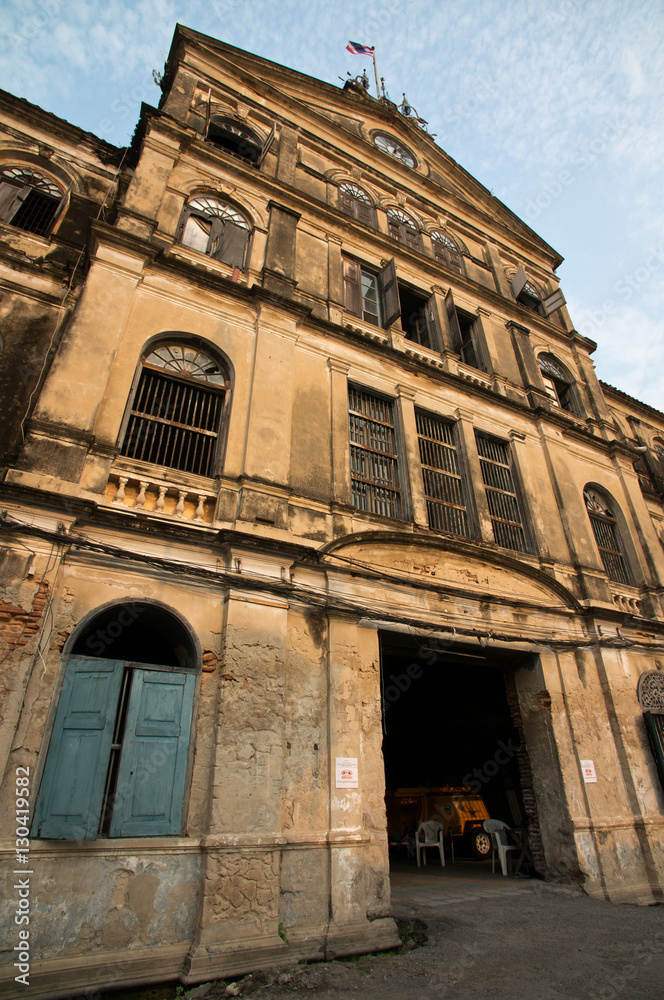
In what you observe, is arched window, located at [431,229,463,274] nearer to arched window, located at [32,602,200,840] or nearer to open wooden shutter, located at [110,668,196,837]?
arched window, located at [32,602,200,840]

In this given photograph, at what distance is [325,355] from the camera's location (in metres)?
9.62

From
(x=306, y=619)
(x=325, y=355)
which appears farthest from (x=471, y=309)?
(x=306, y=619)

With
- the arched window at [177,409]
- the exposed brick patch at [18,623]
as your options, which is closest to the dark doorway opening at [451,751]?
the arched window at [177,409]

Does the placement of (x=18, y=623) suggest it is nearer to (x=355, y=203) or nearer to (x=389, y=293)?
(x=389, y=293)

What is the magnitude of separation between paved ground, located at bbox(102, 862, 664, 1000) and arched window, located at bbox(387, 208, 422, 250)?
1362 centimetres

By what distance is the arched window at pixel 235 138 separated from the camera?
11.8 metres

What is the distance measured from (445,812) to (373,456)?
814 cm

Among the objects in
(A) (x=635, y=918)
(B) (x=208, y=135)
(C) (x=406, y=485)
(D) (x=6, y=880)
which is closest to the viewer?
(D) (x=6, y=880)

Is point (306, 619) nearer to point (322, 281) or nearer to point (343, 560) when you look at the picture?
point (343, 560)

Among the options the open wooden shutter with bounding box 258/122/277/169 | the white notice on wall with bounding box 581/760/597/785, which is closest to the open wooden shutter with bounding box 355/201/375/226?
the open wooden shutter with bounding box 258/122/277/169

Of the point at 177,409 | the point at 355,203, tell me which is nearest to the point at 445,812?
the point at 177,409

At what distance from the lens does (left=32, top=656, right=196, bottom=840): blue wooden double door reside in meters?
4.97

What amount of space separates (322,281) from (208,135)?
14.4 feet

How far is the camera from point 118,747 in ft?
17.9
